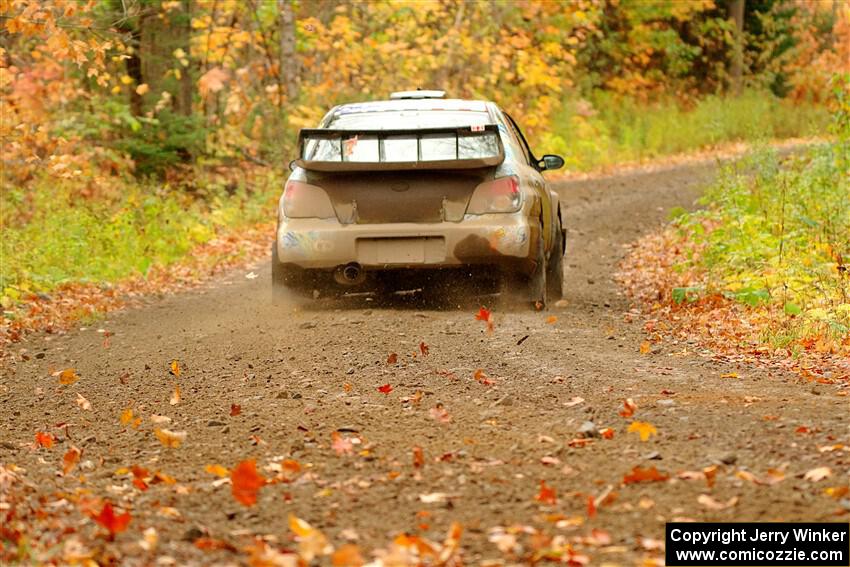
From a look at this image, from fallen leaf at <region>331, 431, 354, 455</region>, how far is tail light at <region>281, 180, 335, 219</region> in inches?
161

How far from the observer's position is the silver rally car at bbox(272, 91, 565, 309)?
9.54 metres

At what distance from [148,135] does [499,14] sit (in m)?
11.7

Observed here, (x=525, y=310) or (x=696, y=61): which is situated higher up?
(x=696, y=61)

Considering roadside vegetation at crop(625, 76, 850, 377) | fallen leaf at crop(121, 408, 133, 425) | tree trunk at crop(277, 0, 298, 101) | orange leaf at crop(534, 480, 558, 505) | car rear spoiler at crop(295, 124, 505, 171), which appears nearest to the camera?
orange leaf at crop(534, 480, 558, 505)

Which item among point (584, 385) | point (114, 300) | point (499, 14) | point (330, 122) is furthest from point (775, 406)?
point (499, 14)

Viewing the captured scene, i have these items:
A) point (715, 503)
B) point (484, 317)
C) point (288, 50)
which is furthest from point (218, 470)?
point (288, 50)

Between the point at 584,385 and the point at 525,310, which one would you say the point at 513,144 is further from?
the point at 584,385

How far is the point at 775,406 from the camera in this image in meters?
6.18

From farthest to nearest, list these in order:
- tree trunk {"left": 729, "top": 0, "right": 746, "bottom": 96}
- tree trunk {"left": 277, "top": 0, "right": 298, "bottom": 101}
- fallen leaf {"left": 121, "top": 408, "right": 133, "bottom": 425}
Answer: tree trunk {"left": 729, "top": 0, "right": 746, "bottom": 96}
tree trunk {"left": 277, "top": 0, "right": 298, "bottom": 101}
fallen leaf {"left": 121, "top": 408, "right": 133, "bottom": 425}

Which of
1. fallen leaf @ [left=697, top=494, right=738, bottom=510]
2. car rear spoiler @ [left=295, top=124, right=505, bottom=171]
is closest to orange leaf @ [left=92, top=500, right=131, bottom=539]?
fallen leaf @ [left=697, top=494, right=738, bottom=510]

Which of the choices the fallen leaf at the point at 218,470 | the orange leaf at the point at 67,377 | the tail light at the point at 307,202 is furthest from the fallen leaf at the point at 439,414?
the tail light at the point at 307,202

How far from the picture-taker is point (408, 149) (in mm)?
9570

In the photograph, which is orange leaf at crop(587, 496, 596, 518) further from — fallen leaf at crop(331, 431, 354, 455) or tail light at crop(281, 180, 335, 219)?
tail light at crop(281, 180, 335, 219)

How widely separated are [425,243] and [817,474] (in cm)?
514
